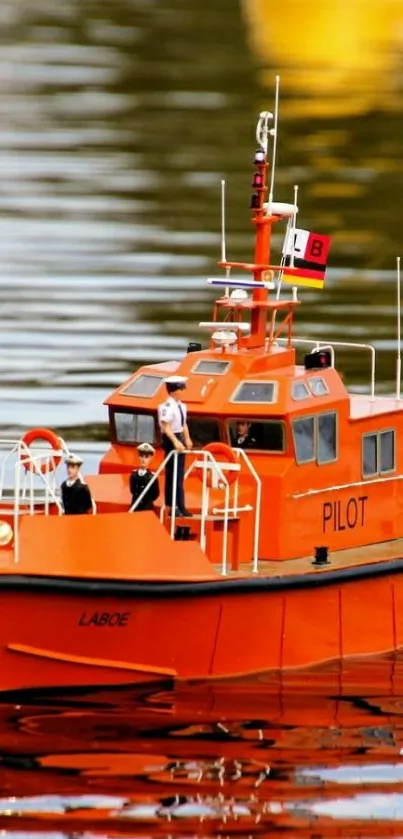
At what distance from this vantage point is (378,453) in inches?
904

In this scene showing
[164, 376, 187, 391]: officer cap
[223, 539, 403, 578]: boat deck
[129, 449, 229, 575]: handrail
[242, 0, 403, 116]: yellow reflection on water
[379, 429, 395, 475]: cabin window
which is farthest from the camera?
[242, 0, 403, 116]: yellow reflection on water

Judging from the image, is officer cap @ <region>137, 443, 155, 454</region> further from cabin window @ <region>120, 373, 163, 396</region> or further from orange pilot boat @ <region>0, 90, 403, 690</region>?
cabin window @ <region>120, 373, 163, 396</region>

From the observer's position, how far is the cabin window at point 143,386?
72.8 feet

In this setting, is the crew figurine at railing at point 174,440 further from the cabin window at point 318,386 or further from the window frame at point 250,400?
the cabin window at point 318,386

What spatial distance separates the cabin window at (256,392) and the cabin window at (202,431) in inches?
13.7

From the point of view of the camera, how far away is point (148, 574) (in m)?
20.2

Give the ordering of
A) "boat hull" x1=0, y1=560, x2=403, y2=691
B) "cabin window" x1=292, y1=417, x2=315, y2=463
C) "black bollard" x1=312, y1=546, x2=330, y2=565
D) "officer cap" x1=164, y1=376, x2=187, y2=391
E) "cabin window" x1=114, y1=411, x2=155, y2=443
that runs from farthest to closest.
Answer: "cabin window" x1=114, y1=411, x2=155, y2=443 → "cabin window" x1=292, y1=417, x2=315, y2=463 → "black bollard" x1=312, y1=546, x2=330, y2=565 → "officer cap" x1=164, y1=376, x2=187, y2=391 → "boat hull" x1=0, y1=560, x2=403, y2=691

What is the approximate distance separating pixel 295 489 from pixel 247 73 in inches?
1568

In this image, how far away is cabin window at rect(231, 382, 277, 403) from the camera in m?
21.8

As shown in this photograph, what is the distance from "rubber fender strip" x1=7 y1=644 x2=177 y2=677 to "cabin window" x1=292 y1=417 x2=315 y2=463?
2715 mm

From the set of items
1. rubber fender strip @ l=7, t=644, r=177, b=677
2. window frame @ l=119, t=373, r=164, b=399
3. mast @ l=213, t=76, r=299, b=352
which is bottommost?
rubber fender strip @ l=7, t=644, r=177, b=677

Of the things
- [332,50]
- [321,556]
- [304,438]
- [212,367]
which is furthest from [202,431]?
[332,50]

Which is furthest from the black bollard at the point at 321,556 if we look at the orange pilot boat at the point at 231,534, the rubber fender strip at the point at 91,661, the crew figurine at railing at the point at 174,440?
the rubber fender strip at the point at 91,661

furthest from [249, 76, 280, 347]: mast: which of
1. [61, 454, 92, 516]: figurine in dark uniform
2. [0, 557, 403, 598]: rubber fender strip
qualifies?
[61, 454, 92, 516]: figurine in dark uniform
